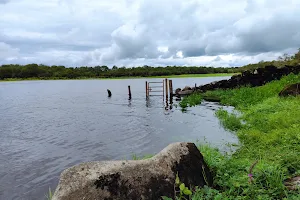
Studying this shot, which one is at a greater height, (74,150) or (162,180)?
(162,180)

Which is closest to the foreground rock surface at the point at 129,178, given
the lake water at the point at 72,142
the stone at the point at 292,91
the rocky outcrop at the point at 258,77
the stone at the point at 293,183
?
the stone at the point at 293,183

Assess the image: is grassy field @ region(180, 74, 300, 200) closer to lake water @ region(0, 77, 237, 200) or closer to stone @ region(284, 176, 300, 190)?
stone @ region(284, 176, 300, 190)

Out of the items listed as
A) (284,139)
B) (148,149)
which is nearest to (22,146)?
(148,149)

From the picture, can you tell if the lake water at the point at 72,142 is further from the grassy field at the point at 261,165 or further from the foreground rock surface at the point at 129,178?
the foreground rock surface at the point at 129,178

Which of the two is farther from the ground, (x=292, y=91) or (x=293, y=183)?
(x=292, y=91)

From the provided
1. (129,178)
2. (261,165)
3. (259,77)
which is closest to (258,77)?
(259,77)

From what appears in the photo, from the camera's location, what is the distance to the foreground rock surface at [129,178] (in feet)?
16.1

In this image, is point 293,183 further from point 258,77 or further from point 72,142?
point 258,77

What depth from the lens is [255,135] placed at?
1259 centimetres

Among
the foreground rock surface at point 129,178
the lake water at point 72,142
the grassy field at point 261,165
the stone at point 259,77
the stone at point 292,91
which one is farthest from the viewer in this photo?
the stone at point 259,77

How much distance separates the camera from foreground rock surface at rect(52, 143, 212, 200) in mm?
4914

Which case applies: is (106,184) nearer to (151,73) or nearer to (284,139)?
(284,139)

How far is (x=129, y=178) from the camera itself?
5285mm

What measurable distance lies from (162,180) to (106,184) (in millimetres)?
1094
